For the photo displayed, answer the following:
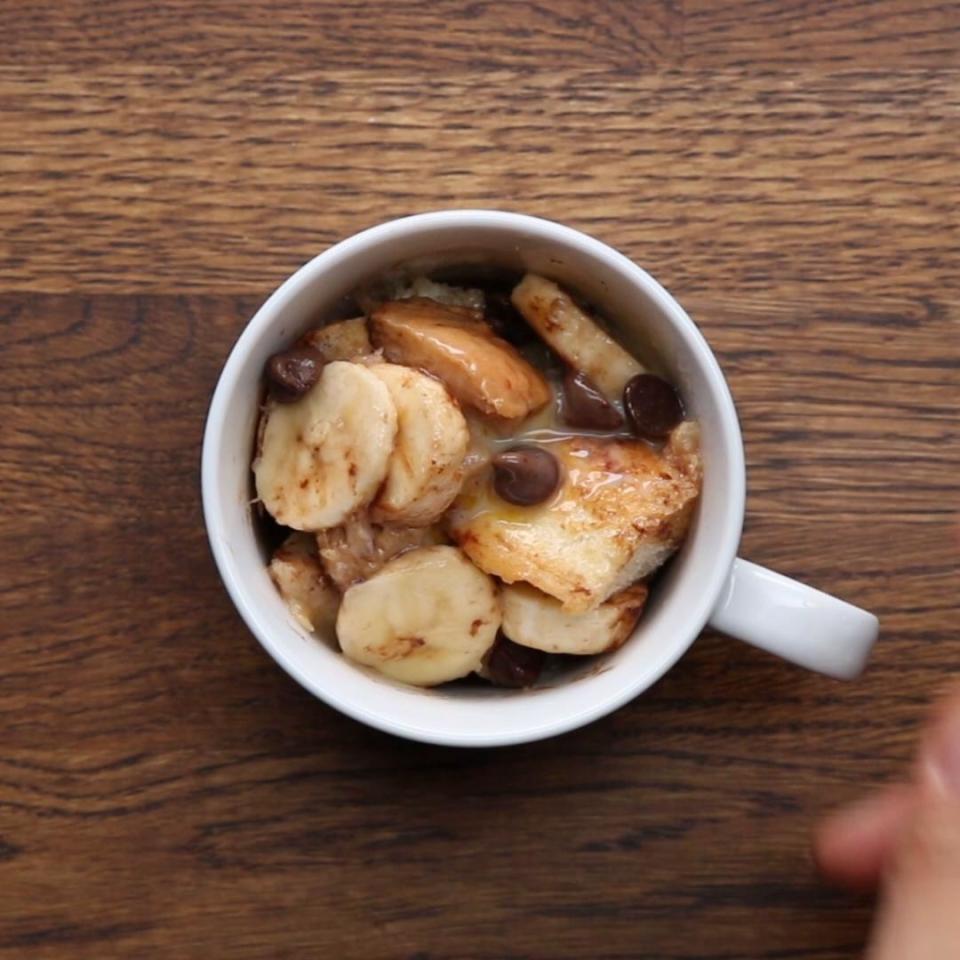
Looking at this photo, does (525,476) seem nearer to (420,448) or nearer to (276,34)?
(420,448)

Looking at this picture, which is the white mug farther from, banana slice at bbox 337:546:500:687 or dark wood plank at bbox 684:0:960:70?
dark wood plank at bbox 684:0:960:70

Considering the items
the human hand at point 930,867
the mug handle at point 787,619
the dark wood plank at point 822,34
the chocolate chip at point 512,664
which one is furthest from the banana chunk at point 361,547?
the dark wood plank at point 822,34

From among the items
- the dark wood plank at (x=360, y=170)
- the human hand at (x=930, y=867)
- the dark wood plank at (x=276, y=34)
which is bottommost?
the human hand at (x=930, y=867)

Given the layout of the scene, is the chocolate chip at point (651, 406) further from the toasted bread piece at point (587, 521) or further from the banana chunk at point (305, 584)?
the banana chunk at point (305, 584)

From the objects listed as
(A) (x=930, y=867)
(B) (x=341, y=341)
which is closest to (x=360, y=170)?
(B) (x=341, y=341)

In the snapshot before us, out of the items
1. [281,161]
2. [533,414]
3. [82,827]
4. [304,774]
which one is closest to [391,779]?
[304,774]
